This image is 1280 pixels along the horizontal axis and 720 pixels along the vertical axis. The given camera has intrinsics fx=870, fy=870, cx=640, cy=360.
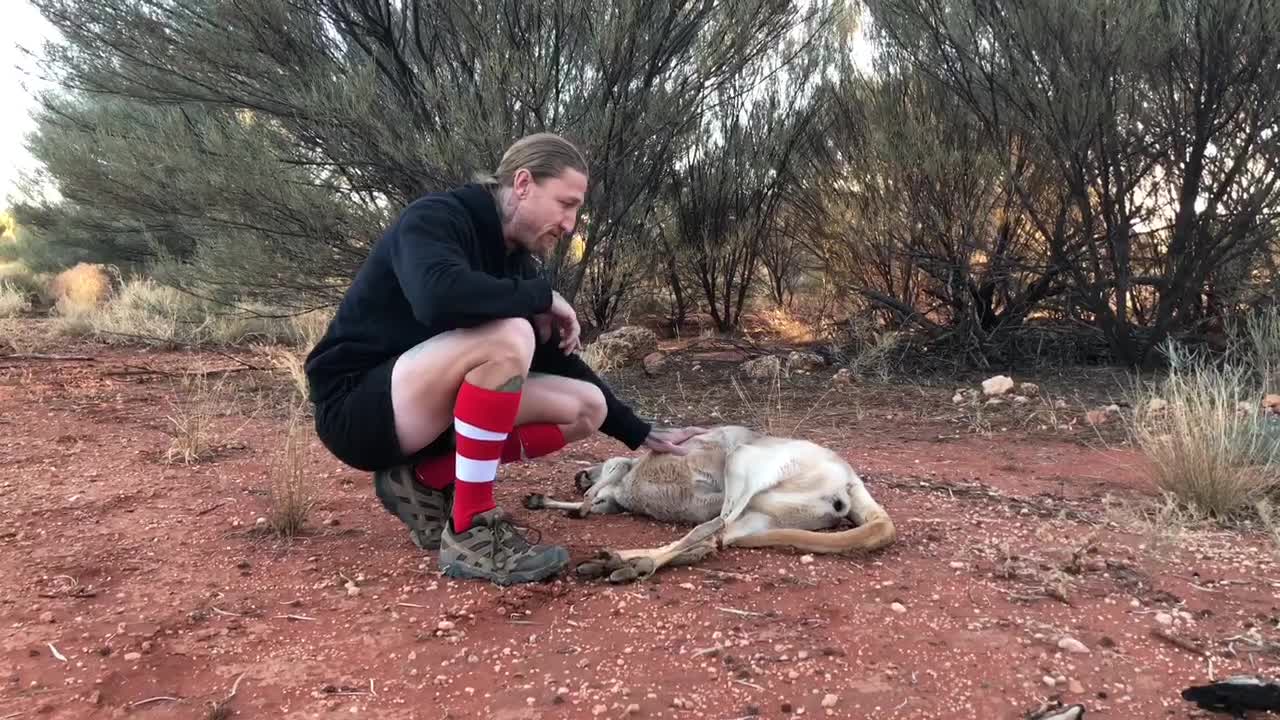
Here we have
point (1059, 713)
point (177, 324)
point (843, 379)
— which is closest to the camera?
point (1059, 713)

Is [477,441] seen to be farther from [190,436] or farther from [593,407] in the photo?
[190,436]

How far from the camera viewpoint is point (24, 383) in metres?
6.48

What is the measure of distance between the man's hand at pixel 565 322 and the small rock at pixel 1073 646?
5.90 ft

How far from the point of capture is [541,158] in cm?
284

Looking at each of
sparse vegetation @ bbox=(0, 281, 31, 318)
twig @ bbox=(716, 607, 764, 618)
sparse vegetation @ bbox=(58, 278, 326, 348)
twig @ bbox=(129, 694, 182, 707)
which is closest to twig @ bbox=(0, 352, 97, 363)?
sparse vegetation @ bbox=(58, 278, 326, 348)

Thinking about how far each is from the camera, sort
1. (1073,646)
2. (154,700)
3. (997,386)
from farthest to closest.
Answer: (997,386) → (1073,646) → (154,700)

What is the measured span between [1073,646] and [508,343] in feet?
5.92

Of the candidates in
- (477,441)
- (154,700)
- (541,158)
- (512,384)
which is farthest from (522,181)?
(154,700)

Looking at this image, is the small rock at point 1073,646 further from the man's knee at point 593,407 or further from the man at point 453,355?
the man's knee at point 593,407

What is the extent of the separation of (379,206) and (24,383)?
2914 millimetres

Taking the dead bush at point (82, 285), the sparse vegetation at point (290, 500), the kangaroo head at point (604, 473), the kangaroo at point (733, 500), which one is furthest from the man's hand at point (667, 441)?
the dead bush at point (82, 285)

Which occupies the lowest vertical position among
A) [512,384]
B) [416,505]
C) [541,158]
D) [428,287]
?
[416,505]

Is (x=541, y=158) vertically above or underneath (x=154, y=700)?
above

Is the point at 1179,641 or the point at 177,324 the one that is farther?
the point at 177,324
